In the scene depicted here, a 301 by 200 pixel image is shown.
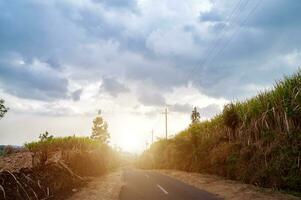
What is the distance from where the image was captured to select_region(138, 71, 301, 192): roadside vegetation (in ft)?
48.3

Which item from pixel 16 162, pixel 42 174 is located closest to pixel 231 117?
pixel 42 174

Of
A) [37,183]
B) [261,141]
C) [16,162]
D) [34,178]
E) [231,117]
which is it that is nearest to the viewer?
[16,162]

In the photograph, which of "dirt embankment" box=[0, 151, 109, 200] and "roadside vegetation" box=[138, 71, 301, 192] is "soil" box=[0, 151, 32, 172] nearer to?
"dirt embankment" box=[0, 151, 109, 200]

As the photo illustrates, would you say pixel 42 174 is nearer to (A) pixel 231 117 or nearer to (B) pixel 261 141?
(B) pixel 261 141

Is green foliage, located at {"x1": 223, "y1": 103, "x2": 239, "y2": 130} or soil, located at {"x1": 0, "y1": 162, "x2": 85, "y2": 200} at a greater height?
green foliage, located at {"x1": 223, "y1": 103, "x2": 239, "y2": 130}

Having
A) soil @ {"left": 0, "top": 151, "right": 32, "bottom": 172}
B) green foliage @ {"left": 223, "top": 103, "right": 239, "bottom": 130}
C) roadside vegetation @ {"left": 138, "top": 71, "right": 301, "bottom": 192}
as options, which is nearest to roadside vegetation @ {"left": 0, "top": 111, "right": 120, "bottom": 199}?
soil @ {"left": 0, "top": 151, "right": 32, "bottom": 172}

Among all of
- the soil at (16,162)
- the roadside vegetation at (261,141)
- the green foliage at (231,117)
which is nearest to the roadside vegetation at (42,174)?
the soil at (16,162)

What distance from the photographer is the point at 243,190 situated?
15.2m

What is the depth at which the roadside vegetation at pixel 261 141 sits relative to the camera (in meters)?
14.7

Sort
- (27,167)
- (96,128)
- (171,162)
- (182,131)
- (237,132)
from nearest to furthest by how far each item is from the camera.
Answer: (27,167) → (237,132) → (182,131) → (171,162) → (96,128)

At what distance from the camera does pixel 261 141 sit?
17672 mm

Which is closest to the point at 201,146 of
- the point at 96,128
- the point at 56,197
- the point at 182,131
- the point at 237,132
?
the point at 237,132

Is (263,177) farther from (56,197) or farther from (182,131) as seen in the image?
(182,131)

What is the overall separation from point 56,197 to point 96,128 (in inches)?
3023
